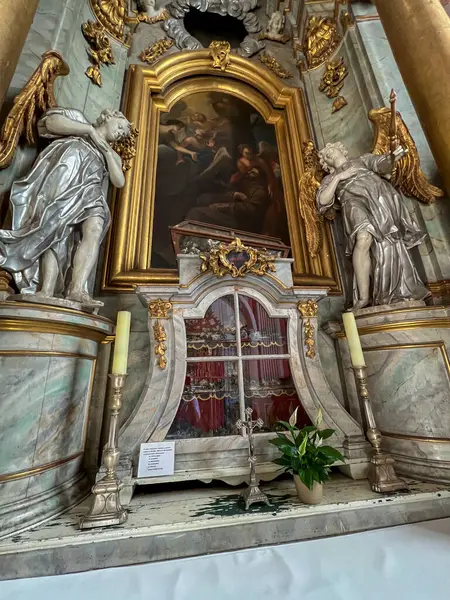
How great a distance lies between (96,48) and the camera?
11.4 ft

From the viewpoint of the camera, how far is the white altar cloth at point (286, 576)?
3.28 ft

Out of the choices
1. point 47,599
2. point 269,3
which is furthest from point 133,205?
point 269,3

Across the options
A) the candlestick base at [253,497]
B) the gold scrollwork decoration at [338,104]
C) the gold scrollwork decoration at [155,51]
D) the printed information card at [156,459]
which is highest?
the gold scrollwork decoration at [155,51]

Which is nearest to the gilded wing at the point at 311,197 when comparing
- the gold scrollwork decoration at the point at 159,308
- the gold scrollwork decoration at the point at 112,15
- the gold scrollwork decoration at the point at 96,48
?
the gold scrollwork decoration at the point at 159,308

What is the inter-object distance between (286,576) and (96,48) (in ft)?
16.0

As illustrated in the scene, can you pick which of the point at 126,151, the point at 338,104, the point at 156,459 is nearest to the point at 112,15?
the point at 126,151

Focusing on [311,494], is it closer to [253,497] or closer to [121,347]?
[253,497]

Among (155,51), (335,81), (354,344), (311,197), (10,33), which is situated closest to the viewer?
(354,344)

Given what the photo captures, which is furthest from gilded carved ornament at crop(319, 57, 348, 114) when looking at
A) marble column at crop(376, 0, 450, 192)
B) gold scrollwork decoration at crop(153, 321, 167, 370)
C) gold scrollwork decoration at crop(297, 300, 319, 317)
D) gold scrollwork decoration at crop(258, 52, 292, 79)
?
gold scrollwork decoration at crop(153, 321, 167, 370)

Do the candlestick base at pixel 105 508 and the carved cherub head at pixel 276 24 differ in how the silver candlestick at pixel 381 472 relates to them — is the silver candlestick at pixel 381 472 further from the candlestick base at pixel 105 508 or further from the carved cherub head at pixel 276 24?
the carved cherub head at pixel 276 24

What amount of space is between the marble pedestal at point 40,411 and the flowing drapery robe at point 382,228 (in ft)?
7.45

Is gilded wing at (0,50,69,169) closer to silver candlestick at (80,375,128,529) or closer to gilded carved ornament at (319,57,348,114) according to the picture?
silver candlestick at (80,375,128,529)

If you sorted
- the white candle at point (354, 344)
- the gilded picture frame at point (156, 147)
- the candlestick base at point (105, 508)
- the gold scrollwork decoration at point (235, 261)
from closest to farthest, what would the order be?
the candlestick base at point (105, 508) → the white candle at point (354, 344) → the gold scrollwork decoration at point (235, 261) → the gilded picture frame at point (156, 147)

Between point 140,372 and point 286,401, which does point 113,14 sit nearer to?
point 140,372
